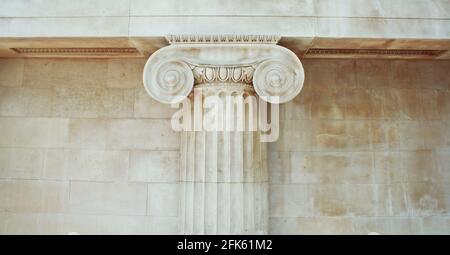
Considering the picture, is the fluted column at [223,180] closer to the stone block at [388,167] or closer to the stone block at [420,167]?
the stone block at [388,167]

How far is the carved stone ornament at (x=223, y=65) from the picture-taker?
4.17m

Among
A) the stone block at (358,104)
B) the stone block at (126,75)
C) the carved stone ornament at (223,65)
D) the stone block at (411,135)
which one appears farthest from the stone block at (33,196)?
the stone block at (411,135)

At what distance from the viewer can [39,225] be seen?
5.41 meters

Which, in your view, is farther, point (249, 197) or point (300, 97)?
point (300, 97)

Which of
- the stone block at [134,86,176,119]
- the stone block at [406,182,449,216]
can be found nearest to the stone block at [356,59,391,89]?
the stone block at [406,182,449,216]

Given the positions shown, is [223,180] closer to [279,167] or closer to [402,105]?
[279,167]

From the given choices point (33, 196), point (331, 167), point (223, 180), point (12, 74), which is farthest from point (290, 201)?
point (12, 74)

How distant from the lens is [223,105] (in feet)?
14.2

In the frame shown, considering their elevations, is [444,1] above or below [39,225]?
above

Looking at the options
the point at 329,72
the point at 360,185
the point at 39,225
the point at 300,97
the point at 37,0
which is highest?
the point at 37,0

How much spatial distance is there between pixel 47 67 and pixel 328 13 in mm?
5169

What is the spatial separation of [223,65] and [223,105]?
0.58 metres
